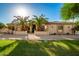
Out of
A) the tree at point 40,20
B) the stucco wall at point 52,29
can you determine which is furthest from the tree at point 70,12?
the tree at point 40,20

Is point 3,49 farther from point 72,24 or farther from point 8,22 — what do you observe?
point 72,24

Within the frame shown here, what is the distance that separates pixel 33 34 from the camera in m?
5.50

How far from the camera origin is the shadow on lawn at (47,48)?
17.4 feet

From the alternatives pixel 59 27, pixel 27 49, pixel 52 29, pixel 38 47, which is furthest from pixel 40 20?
pixel 27 49

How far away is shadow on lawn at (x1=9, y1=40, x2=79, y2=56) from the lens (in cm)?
529

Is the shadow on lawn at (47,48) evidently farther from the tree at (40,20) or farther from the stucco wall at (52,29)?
the tree at (40,20)

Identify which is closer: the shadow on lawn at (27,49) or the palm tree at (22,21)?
the shadow on lawn at (27,49)

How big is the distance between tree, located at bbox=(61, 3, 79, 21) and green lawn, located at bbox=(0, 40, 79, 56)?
56 centimetres

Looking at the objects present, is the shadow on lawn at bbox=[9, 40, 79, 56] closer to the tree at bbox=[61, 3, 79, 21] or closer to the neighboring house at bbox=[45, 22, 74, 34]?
the neighboring house at bbox=[45, 22, 74, 34]

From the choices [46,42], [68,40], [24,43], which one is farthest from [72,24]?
[24,43]

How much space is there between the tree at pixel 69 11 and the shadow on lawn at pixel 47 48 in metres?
0.56

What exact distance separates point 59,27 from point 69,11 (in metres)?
0.42

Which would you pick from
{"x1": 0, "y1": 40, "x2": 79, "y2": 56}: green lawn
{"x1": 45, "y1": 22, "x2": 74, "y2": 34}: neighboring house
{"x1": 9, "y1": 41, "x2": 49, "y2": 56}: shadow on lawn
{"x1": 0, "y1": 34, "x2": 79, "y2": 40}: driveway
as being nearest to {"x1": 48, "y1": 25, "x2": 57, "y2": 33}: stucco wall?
{"x1": 45, "y1": 22, "x2": 74, "y2": 34}: neighboring house

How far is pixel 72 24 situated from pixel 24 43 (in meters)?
1.14
